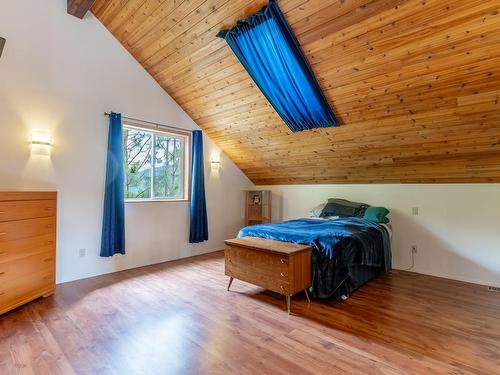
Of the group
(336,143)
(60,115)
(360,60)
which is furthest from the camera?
(336,143)

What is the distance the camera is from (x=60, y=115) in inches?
133

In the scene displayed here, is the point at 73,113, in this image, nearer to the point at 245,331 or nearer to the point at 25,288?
the point at 25,288

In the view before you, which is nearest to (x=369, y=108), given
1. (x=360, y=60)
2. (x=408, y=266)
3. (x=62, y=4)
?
(x=360, y=60)

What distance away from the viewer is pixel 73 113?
349cm

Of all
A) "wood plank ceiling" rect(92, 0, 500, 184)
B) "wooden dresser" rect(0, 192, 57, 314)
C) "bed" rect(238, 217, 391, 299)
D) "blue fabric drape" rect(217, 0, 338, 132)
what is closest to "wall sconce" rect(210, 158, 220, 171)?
"wood plank ceiling" rect(92, 0, 500, 184)

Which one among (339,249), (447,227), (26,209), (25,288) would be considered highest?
(26,209)

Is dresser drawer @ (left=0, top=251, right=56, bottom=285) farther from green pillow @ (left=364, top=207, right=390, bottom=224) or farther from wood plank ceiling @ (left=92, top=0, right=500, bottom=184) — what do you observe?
green pillow @ (left=364, top=207, right=390, bottom=224)

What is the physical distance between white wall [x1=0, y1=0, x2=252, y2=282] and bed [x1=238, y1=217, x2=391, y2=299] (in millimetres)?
1775

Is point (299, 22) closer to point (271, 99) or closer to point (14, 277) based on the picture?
point (271, 99)

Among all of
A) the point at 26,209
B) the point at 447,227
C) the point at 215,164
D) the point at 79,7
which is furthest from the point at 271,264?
the point at 79,7

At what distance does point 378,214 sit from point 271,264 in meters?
2.07

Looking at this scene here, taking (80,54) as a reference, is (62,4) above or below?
above

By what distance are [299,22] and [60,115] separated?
114 inches

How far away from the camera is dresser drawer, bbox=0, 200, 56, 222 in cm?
251
